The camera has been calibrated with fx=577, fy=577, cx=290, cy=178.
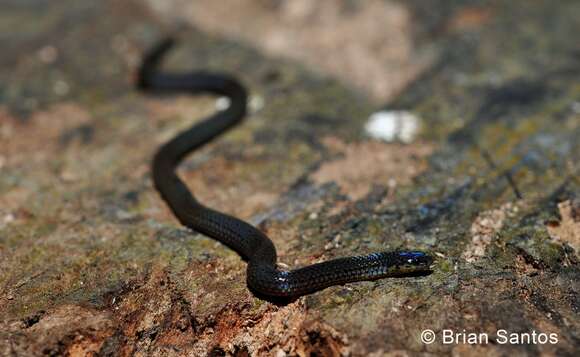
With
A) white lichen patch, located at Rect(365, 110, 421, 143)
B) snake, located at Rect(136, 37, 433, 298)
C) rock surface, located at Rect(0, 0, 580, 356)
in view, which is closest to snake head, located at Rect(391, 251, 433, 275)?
snake, located at Rect(136, 37, 433, 298)

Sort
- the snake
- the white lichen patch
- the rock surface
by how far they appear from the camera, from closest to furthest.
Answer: the rock surface, the snake, the white lichen patch

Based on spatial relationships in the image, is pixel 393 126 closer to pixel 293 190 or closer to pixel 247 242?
pixel 293 190

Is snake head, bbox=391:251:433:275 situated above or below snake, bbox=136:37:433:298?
above

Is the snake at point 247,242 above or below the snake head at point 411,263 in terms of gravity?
below

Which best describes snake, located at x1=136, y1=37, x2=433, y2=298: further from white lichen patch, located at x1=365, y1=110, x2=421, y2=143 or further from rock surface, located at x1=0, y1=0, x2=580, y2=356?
white lichen patch, located at x1=365, y1=110, x2=421, y2=143

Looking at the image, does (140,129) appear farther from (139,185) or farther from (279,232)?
(279,232)

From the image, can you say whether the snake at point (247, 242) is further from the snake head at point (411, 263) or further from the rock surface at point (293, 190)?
the rock surface at point (293, 190)

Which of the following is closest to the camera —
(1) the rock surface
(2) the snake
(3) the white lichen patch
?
(1) the rock surface

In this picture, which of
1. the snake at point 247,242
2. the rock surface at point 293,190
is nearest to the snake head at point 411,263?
the snake at point 247,242

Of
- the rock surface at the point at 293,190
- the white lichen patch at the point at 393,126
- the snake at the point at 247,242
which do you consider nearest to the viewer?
the rock surface at the point at 293,190
